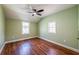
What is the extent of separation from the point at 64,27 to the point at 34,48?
0.99 m

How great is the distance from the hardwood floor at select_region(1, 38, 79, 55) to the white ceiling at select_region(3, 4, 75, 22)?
62 centimetres

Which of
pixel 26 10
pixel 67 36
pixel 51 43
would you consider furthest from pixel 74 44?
pixel 26 10

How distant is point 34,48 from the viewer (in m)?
2.12

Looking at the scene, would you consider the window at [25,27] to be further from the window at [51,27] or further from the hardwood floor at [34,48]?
the window at [51,27]

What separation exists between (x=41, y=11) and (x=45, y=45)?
92cm

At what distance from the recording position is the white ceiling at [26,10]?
193 cm

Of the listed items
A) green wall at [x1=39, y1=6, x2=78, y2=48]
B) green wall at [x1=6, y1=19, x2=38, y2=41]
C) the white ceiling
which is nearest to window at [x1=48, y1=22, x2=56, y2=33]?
green wall at [x1=39, y1=6, x2=78, y2=48]

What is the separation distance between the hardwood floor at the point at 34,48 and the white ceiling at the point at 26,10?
2.03 feet

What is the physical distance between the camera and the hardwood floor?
1972 mm

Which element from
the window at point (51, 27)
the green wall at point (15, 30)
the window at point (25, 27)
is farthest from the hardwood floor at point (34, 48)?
the window at point (51, 27)

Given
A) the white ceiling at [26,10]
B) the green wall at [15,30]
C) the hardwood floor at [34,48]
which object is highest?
the white ceiling at [26,10]

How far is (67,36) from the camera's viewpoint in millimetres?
2203
